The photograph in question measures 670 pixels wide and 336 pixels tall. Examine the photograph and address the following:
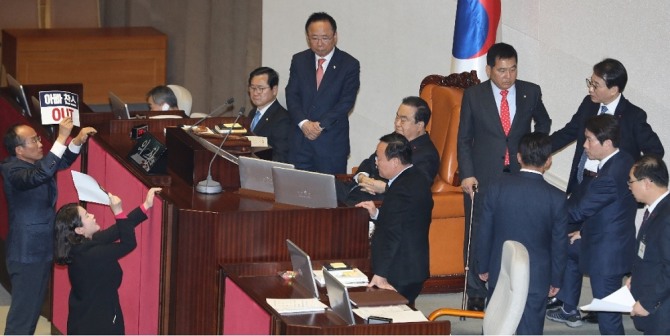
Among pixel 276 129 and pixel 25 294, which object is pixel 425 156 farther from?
pixel 25 294

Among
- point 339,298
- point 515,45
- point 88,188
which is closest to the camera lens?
point 339,298

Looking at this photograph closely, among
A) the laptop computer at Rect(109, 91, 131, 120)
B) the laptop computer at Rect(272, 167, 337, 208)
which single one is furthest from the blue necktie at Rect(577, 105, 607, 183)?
the laptop computer at Rect(109, 91, 131, 120)

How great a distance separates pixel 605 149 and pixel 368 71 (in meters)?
4.09

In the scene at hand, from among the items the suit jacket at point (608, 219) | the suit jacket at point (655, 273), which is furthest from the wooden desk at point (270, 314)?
the suit jacket at point (608, 219)

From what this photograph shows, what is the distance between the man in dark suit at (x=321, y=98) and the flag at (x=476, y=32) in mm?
649

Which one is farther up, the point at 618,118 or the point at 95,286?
the point at 618,118

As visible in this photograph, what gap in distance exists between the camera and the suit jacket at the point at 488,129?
668cm

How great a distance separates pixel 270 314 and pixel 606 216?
1.98m

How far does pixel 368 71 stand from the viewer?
9711mm

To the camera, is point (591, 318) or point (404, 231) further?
point (591, 318)

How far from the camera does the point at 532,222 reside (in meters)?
5.55

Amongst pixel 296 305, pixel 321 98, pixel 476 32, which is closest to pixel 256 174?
pixel 296 305

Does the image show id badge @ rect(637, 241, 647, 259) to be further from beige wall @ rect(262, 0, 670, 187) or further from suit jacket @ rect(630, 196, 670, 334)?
beige wall @ rect(262, 0, 670, 187)

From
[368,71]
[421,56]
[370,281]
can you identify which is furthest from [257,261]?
[368,71]
